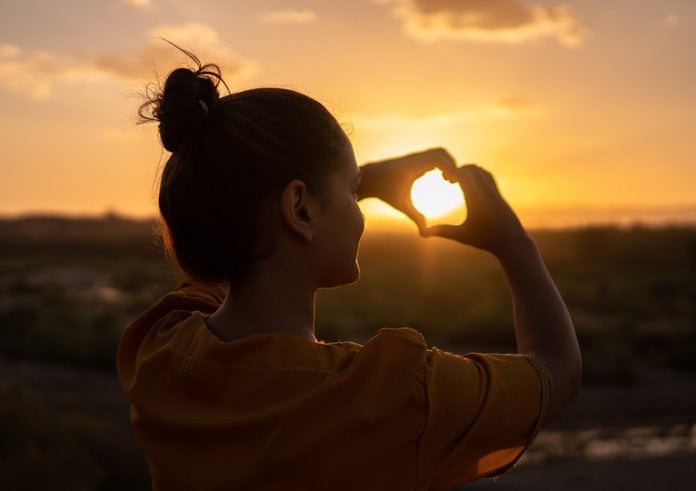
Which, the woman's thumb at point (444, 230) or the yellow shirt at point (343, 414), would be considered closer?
the yellow shirt at point (343, 414)

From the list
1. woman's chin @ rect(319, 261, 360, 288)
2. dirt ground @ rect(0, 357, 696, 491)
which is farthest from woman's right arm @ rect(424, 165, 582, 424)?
dirt ground @ rect(0, 357, 696, 491)

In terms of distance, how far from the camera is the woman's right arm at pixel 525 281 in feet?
5.09

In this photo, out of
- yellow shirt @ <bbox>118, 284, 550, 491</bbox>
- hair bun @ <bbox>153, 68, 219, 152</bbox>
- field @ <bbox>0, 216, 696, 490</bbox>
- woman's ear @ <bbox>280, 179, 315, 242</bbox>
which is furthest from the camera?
field @ <bbox>0, 216, 696, 490</bbox>

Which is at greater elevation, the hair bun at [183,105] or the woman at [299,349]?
the hair bun at [183,105]

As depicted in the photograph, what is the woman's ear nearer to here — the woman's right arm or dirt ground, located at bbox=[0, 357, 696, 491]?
the woman's right arm

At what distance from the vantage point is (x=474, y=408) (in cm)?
143

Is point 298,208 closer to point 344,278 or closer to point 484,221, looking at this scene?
point 344,278

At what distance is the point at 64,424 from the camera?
21.4ft

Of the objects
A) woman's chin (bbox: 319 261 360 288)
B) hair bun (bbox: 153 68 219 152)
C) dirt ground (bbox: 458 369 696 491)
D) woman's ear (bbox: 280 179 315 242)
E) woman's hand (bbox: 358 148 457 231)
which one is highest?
hair bun (bbox: 153 68 219 152)

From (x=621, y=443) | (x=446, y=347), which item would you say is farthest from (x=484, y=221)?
(x=446, y=347)

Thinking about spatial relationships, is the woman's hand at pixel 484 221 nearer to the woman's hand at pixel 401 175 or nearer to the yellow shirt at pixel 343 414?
the woman's hand at pixel 401 175

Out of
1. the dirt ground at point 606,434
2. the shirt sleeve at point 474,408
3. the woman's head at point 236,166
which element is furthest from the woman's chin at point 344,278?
the dirt ground at point 606,434

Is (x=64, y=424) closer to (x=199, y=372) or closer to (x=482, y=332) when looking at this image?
(x=199, y=372)

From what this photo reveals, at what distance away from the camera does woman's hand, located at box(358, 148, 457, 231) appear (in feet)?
5.74
